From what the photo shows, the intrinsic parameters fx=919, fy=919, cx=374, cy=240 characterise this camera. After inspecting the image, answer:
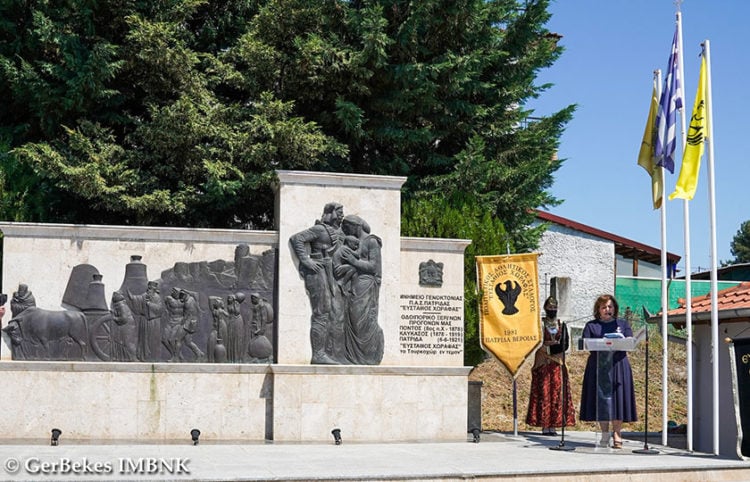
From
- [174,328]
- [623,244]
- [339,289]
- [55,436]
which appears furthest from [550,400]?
[623,244]

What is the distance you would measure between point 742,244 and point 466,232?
5910 centimetres

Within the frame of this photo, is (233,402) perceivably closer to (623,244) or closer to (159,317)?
(159,317)

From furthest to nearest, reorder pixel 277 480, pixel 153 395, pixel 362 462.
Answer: pixel 153 395 < pixel 362 462 < pixel 277 480

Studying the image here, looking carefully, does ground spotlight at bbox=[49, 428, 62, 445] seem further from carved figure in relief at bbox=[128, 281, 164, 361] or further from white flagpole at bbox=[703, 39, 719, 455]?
white flagpole at bbox=[703, 39, 719, 455]

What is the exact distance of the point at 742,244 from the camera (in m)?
70.6

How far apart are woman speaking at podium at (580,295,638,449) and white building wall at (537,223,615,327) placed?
1689 centimetres

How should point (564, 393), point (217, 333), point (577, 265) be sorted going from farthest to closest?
point (577, 265)
point (564, 393)
point (217, 333)

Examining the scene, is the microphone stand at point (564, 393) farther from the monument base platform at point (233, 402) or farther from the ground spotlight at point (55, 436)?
the ground spotlight at point (55, 436)

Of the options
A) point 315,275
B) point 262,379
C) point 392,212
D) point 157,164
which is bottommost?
point 262,379

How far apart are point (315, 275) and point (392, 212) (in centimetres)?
173

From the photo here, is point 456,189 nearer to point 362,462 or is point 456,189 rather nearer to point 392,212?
point 392,212

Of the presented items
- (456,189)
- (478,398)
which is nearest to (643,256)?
(456,189)

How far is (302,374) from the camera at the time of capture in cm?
1447

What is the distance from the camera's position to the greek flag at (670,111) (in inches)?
574
